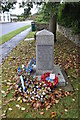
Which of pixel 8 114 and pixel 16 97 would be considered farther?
pixel 16 97

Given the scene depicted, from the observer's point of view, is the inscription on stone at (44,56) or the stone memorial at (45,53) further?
the inscription on stone at (44,56)

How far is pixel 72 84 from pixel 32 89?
1351mm

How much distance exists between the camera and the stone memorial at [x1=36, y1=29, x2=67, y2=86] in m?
5.03

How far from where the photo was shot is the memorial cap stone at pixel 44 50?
504cm

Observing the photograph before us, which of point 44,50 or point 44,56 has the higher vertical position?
point 44,50

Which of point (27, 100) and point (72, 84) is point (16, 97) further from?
point (72, 84)

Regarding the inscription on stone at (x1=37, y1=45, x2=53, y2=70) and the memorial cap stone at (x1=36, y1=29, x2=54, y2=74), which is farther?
the inscription on stone at (x1=37, y1=45, x2=53, y2=70)

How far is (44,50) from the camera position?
205 inches

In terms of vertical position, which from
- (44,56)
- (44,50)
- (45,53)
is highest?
(44,50)

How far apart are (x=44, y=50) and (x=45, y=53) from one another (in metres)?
0.11

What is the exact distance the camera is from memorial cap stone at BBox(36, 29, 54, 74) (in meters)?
5.04

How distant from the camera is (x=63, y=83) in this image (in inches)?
191

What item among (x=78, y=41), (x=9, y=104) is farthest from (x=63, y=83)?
(x=78, y=41)

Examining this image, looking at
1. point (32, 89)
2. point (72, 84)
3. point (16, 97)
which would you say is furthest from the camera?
point (72, 84)
